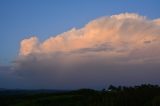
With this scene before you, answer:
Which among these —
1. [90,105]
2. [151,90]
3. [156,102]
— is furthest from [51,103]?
[156,102]

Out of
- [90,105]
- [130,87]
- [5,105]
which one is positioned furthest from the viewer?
[5,105]

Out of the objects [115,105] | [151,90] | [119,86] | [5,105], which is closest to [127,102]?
[115,105]

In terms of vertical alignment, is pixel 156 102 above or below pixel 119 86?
below

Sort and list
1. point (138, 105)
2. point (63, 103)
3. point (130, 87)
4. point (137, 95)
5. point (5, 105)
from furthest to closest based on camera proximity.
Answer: point (5, 105)
point (63, 103)
point (130, 87)
point (137, 95)
point (138, 105)

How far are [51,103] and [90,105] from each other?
140ft

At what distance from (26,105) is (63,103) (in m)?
20.4

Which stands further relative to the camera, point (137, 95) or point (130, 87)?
point (130, 87)

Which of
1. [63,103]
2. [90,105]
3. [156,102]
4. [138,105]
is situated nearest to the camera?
[156,102]

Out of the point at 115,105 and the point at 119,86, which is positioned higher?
the point at 119,86

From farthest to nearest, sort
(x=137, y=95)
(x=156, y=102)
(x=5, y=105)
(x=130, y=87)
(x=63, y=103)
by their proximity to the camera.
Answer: (x=5, y=105) → (x=63, y=103) → (x=130, y=87) → (x=137, y=95) → (x=156, y=102)

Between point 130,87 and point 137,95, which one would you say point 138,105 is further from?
point 130,87

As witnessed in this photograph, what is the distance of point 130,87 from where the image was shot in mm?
154625

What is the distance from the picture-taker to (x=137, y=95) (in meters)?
132

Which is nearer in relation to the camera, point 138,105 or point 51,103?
point 138,105
